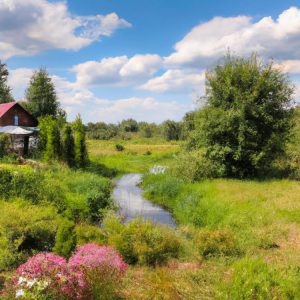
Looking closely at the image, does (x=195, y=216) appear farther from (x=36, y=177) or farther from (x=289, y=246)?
(x=36, y=177)

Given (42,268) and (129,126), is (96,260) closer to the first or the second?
(42,268)

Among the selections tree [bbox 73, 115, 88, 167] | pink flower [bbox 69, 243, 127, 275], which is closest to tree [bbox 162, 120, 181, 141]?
tree [bbox 73, 115, 88, 167]

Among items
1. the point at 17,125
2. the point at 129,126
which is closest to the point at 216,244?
the point at 17,125

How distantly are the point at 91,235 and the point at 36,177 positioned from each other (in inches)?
290

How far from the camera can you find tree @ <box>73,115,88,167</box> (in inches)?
1061

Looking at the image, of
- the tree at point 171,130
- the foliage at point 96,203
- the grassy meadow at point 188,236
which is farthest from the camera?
the tree at point 171,130

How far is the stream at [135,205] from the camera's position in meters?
16.6

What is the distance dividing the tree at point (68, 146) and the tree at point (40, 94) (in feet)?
47.7

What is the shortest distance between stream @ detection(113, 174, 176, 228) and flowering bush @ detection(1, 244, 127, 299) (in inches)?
253

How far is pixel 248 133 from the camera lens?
816 inches

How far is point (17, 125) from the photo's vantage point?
111ft

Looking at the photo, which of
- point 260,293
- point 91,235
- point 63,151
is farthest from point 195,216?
point 63,151

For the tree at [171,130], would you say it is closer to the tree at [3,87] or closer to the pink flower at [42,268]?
the tree at [3,87]

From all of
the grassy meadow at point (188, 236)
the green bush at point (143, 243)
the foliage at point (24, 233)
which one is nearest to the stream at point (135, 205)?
the grassy meadow at point (188, 236)
